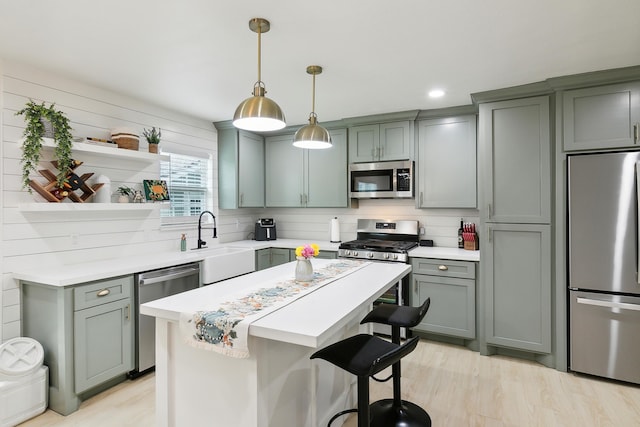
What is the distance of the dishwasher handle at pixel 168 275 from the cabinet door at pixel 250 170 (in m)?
1.37

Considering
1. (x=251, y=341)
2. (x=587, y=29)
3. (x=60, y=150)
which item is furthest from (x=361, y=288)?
(x=60, y=150)

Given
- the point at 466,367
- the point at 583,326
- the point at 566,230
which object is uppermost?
the point at 566,230

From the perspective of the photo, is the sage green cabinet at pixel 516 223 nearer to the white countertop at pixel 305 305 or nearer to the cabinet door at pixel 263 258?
the white countertop at pixel 305 305

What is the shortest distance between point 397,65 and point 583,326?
2.57 m

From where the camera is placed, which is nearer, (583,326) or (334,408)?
(334,408)

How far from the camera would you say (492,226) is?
10.7ft

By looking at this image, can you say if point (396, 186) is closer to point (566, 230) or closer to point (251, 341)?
point (566, 230)

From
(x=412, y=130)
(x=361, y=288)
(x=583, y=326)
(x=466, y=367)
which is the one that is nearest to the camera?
(x=361, y=288)

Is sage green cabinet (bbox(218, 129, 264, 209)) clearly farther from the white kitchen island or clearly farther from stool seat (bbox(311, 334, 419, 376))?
stool seat (bbox(311, 334, 419, 376))

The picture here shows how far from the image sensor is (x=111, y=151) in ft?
9.67

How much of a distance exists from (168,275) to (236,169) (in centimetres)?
174

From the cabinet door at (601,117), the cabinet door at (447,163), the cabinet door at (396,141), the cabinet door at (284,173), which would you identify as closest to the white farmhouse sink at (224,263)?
the cabinet door at (284,173)

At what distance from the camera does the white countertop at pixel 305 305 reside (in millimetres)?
1414

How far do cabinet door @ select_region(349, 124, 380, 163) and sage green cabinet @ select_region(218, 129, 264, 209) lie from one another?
51.8 inches
